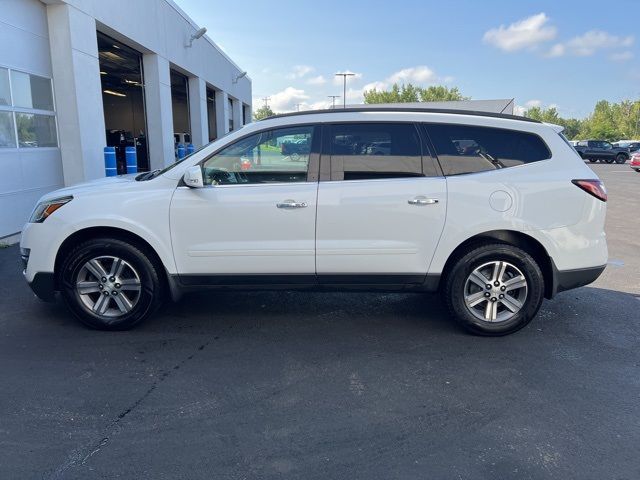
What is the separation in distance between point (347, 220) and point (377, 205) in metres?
0.28

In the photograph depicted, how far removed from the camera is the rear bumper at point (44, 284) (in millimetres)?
4184

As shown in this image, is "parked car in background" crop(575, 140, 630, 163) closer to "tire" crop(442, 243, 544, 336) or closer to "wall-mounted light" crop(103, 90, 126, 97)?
"wall-mounted light" crop(103, 90, 126, 97)

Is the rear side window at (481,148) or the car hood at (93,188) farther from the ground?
the rear side window at (481,148)

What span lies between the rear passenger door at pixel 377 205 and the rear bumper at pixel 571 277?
1114 millimetres

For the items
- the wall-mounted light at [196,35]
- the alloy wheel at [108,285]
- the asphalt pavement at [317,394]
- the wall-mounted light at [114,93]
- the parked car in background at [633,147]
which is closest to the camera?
the asphalt pavement at [317,394]

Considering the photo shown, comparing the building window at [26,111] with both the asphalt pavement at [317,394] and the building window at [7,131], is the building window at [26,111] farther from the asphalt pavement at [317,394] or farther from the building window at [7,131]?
the asphalt pavement at [317,394]

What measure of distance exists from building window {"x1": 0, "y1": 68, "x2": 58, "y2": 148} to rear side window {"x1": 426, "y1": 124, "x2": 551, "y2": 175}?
25.0 feet

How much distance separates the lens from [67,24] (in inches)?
361

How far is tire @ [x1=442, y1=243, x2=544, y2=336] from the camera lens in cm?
410

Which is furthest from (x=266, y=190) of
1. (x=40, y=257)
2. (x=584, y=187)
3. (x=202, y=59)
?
(x=202, y=59)

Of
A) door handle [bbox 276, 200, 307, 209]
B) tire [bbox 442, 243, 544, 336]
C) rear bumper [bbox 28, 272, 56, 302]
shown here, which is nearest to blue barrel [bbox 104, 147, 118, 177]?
rear bumper [bbox 28, 272, 56, 302]

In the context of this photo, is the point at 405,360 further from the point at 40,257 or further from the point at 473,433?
the point at 40,257

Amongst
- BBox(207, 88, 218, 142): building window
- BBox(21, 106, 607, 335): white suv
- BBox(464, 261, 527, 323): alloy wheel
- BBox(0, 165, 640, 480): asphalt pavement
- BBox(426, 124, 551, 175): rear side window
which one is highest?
BBox(207, 88, 218, 142): building window

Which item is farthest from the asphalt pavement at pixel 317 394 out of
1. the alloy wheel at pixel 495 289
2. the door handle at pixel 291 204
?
the door handle at pixel 291 204
